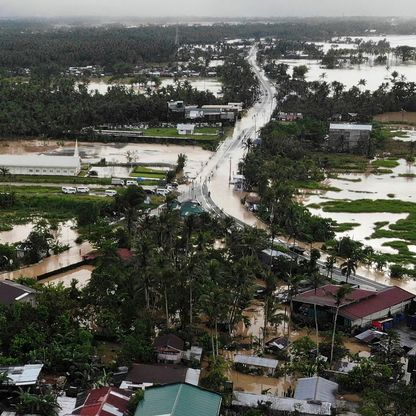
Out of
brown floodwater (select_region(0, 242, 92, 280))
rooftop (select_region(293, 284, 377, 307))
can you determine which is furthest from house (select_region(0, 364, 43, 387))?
rooftop (select_region(293, 284, 377, 307))

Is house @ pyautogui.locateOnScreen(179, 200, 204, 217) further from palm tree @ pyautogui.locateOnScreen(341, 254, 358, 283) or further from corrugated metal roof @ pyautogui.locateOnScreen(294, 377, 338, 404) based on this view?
corrugated metal roof @ pyautogui.locateOnScreen(294, 377, 338, 404)

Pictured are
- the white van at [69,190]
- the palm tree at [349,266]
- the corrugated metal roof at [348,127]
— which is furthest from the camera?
the corrugated metal roof at [348,127]

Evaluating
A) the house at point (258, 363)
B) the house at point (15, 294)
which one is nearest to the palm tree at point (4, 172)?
the house at point (15, 294)

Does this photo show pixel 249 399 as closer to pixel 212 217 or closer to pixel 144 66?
pixel 212 217

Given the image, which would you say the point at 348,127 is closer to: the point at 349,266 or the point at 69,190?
the point at 69,190

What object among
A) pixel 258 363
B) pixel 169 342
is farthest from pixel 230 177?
pixel 258 363

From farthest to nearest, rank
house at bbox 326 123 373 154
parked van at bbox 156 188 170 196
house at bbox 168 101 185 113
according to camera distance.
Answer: house at bbox 168 101 185 113
house at bbox 326 123 373 154
parked van at bbox 156 188 170 196

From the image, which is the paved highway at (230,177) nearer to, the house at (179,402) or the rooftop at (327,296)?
the rooftop at (327,296)
